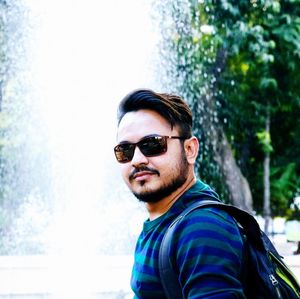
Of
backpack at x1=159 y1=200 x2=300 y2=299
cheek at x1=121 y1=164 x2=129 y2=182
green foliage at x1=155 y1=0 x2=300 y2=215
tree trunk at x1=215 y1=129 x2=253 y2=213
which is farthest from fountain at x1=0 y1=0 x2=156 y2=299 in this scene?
backpack at x1=159 y1=200 x2=300 y2=299

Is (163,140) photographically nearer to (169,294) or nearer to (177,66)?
(169,294)

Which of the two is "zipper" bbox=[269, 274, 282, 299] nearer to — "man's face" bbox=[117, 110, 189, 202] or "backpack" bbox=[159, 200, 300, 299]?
"backpack" bbox=[159, 200, 300, 299]

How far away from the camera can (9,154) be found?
12.0 meters

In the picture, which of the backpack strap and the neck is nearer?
the backpack strap

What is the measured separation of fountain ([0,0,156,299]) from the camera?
9797 mm

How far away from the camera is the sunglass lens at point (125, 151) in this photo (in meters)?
1.41

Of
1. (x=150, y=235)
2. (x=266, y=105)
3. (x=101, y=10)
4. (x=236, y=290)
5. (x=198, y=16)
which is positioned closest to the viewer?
(x=236, y=290)

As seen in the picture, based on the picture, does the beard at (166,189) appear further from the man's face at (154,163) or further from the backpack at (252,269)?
the backpack at (252,269)

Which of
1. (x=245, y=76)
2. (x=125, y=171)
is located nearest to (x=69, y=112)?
(x=245, y=76)

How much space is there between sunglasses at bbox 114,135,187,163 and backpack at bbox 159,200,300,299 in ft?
0.58

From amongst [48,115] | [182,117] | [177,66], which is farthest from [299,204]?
[182,117]

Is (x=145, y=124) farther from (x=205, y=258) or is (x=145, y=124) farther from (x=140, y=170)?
(x=205, y=258)

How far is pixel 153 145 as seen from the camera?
1.36 m

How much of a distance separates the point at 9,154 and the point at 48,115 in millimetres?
1208
